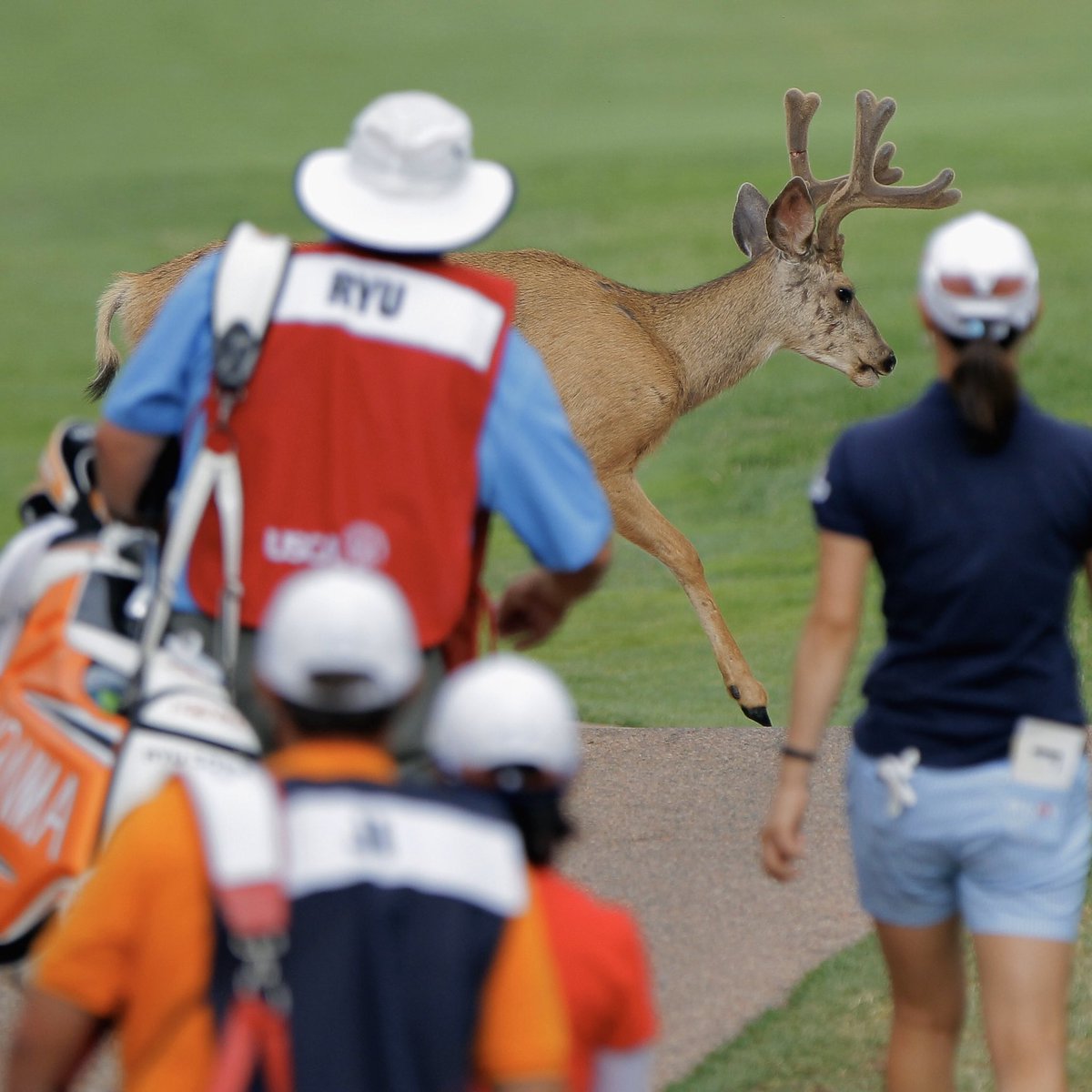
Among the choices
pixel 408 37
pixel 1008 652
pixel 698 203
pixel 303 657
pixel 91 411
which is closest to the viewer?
pixel 303 657

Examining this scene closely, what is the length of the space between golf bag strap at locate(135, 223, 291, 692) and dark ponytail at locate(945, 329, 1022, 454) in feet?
3.78

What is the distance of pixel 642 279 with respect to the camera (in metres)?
23.0

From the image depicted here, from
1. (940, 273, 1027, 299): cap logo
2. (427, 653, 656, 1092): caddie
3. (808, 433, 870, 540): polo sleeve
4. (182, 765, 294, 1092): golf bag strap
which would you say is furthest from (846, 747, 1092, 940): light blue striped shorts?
(182, 765, 294, 1092): golf bag strap

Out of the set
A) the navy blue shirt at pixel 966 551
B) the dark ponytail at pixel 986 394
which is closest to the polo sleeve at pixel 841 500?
the navy blue shirt at pixel 966 551

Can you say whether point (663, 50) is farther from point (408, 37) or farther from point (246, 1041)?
point (246, 1041)

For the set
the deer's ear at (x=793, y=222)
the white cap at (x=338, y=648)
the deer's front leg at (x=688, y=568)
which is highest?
the deer's ear at (x=793, y=222)

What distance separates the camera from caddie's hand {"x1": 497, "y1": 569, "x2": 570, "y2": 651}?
158 inches

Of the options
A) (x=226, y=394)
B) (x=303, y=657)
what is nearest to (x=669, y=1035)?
(x=226, y=394)

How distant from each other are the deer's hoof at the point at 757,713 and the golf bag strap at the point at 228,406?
5.50m

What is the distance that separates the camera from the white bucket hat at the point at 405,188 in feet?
12.3

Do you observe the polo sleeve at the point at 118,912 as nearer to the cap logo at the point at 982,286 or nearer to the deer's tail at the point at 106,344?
the cap logo at the point at 982,286

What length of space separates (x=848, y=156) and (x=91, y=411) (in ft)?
35.5

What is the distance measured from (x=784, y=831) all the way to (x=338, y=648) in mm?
1281

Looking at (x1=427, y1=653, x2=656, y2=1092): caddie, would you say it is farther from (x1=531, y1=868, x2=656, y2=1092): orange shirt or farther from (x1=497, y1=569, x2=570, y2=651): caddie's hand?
(x1=497, y1=569, x2=570, y2=651): caddie's hand
